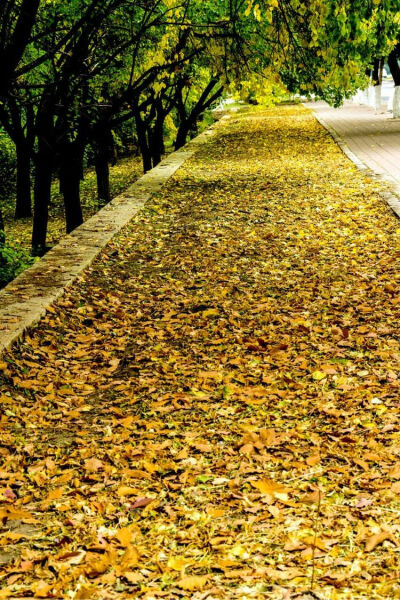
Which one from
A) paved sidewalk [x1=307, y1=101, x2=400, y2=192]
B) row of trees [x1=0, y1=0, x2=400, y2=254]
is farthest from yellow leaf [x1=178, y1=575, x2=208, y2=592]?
paved sidewalk [x1=307, y1=101, x2=400, y2=192]

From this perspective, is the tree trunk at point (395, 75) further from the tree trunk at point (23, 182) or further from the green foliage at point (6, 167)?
the green foliage at point (6, 167)

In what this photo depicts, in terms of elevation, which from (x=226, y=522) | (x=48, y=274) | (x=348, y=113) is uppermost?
(x=348, y=113)

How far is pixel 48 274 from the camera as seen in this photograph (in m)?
6.49

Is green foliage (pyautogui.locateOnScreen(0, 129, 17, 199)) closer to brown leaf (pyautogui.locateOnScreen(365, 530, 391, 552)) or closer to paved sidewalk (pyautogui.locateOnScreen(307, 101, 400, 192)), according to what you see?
paved sidewalk (pyautogui.locateOnScreen(307, 101, 400, 192))

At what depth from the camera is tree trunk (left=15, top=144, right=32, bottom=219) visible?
16.4m

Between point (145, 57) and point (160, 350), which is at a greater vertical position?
point (145, 57)

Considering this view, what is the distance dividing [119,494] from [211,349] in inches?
80.1

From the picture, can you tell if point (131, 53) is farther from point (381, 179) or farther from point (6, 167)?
point (6, 167)

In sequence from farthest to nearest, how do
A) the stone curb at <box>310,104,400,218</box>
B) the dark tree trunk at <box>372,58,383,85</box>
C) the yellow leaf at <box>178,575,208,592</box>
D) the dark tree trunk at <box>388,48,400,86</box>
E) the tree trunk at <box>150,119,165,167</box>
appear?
1. the dark tree trunk at <box>372,58,383,85</box>
2. the dark tree trunk at <box>388,48,400,86</box>
3. the tree trunk at <box>150,119,165,167</box>
4. the stone curb at <box>310,104,400,218</box>
5. the yellow leaf at <box>178,575,208,592</box>

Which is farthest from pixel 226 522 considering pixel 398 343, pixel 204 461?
pixel 398 343

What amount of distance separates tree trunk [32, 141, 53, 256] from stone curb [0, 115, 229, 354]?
1375 millimetres

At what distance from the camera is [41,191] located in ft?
36.4

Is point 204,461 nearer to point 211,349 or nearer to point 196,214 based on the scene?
point 211,349

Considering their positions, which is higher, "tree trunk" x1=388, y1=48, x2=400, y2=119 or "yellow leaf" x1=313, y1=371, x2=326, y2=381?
"tree trunk" x1=388, y1=48, x2=400, y2=119
